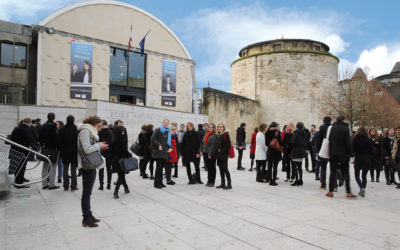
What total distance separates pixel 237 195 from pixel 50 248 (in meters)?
4.29

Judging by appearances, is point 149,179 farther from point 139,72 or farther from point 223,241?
point 139,72

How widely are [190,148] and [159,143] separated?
123 centimetres

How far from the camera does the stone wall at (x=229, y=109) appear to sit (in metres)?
25.4

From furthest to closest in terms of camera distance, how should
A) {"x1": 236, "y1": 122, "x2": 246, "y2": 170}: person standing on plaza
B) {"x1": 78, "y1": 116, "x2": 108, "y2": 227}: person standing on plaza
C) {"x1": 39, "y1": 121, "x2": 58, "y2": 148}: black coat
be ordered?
{"x1": 236, "y1": 122, "x2": 246, "y2": 170}: person standing on plaza → {"x1": 39, "y1": 121, "x2": 58, "y2": 148}: black coat → {"x1": 78, "y1": 116, "x2": 108, "y2": 227}: person standing on plaza

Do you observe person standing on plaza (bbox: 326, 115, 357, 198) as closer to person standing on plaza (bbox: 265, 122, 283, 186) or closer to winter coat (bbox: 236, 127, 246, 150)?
person standing on plaza (bbox: 265, 122, 283, 186)

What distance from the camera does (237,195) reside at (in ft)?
23.0

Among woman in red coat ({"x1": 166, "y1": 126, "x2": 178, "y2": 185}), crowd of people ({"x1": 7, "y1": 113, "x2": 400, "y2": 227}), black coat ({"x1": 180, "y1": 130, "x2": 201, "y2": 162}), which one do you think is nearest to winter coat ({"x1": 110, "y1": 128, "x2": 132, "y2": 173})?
crowd of people ({"x1": 7, "y1": 113, "x2": 400, "y2": 227})

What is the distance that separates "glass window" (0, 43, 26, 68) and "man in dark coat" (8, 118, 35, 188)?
13989 mm

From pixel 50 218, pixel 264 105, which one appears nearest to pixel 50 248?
pixel 50 218

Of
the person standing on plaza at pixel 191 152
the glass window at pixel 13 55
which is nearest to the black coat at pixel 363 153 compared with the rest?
the person standing on plaza at pixel 191 152

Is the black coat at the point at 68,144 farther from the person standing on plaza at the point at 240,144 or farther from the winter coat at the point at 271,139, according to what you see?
A: the person standing on plaza at the point at 240,144

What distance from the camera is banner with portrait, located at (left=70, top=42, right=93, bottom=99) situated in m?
19.6

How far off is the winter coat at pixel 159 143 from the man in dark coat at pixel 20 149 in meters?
3.15

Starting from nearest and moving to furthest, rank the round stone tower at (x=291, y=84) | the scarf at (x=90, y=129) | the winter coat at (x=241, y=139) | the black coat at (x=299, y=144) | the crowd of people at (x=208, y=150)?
the scarf at (x=90, y=129) < the crowd of people at (x=208, y=150) < the black coat at (x=299, y=144) < the winter coat at (x=241, y=139) < the round stone tower at (x=291, y=84)
